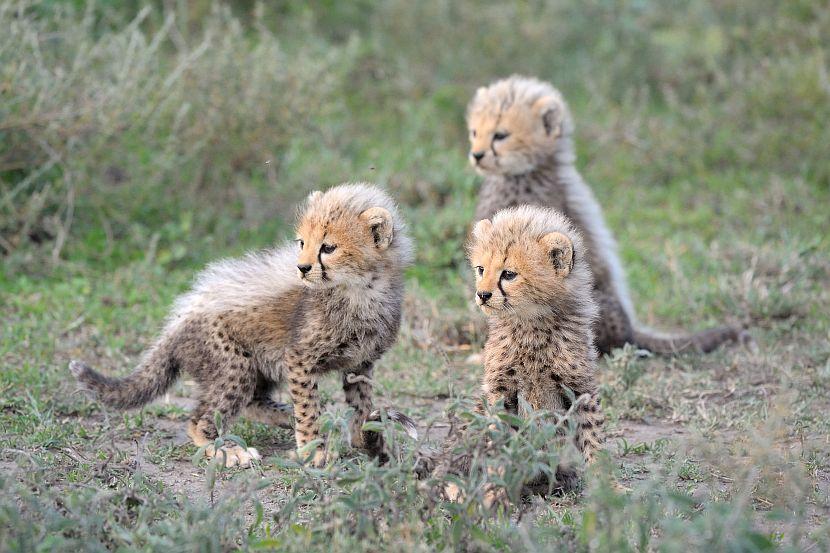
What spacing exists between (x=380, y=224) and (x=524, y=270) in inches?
25.2

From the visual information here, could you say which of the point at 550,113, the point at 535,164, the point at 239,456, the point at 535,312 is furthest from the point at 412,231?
the point at 535,312

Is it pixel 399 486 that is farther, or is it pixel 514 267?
pixel 514 267

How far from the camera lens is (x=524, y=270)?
3.58m

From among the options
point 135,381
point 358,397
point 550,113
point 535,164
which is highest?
point 550,113

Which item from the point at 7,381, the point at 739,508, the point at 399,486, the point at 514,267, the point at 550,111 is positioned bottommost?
the point at 7,381

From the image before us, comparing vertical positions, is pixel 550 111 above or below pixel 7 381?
above

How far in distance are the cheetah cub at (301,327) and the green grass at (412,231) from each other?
202mm

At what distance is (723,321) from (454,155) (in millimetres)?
2668

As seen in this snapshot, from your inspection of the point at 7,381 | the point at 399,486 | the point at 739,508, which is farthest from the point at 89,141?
the point at 739,508

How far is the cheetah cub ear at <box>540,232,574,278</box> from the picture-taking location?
358 centimetres

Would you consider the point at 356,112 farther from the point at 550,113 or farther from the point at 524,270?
the point at 524,270

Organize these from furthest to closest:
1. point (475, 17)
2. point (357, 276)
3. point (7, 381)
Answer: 1. point (475, 17)
2. point (7, 381)
3. point (357, 276)

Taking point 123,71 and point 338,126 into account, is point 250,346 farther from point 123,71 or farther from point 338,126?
point 338,126

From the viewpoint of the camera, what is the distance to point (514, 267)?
359cm
